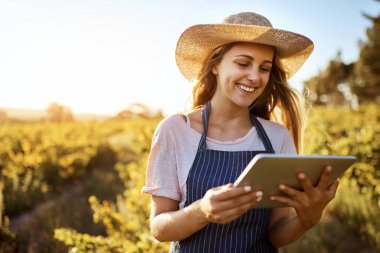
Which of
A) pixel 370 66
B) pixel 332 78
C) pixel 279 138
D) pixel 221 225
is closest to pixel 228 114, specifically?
pixel 279 138

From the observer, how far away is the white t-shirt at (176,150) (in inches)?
76.7

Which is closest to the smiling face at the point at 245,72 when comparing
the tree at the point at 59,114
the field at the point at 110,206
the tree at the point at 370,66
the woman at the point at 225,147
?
the woman at the point at 225,147

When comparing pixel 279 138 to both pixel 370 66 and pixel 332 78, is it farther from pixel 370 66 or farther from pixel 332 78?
pixel 332 78

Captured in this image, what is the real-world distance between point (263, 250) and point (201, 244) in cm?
32

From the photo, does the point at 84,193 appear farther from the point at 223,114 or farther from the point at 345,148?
the point at 223,114

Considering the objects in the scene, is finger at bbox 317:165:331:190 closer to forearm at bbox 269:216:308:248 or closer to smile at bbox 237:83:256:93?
forearm at bbox 269:216:308:248

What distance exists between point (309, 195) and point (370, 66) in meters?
35.9

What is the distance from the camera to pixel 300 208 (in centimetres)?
172

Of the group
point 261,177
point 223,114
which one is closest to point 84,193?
point 223,114

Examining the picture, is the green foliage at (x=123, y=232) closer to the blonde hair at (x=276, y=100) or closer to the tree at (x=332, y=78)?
the blonde hair at (x=276, y=100)

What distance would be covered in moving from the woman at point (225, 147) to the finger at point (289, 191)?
7 centimetres

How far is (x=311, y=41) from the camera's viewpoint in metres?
2.26

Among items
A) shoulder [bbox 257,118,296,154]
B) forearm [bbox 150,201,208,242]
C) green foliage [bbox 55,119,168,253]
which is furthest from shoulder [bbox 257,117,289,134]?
green foliage [bbox 55,119,168,253]

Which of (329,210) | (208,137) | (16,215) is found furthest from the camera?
(16,215)
